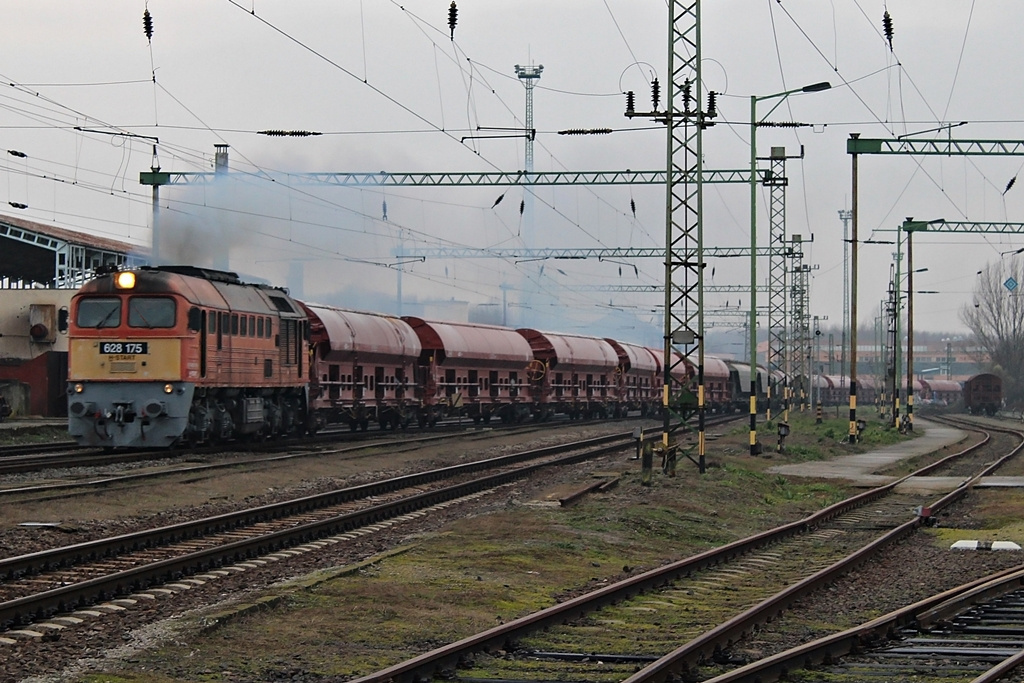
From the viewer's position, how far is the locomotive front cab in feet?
84.9

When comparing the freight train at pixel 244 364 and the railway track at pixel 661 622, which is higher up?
the freight train at pixel 244 364

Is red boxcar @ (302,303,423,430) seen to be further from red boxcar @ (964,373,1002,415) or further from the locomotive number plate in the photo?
red boxcar @ (964,373,1002,415)

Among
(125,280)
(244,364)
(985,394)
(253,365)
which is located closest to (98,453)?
(244,364)

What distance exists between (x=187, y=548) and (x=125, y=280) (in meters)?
13.0

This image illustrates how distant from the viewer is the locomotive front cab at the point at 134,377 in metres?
25.9

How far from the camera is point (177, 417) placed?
85.3ft

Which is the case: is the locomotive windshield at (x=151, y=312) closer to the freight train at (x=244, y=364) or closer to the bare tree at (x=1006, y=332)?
the freight train at (x=244, y=364)


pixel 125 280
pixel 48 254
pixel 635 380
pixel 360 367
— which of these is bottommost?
pixel 635 380

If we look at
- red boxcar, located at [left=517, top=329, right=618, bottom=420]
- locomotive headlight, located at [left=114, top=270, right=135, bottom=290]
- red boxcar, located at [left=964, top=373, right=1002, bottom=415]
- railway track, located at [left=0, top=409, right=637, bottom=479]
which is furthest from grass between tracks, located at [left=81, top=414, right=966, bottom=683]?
red boxcar, located at [left=964, top=373, right=1002, bottom=415]

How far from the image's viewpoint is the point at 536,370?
173 ft

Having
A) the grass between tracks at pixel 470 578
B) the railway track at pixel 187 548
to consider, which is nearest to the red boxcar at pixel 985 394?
the grass between tracks at pixel 470 578

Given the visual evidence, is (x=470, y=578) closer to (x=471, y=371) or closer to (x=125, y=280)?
(x=125, y=280)

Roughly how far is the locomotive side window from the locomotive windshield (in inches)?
12.0

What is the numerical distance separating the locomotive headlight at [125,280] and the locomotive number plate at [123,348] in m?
1.21
